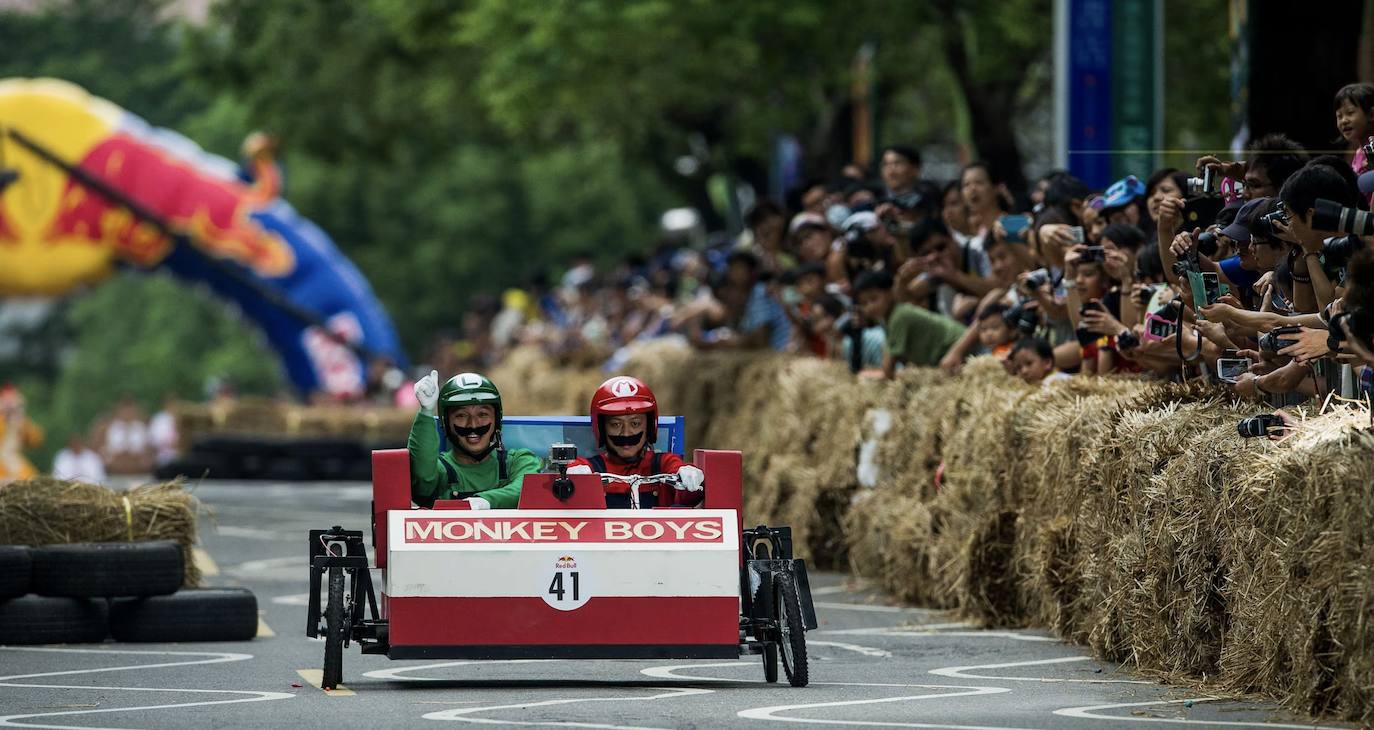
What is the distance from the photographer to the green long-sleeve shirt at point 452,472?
12.6 metres

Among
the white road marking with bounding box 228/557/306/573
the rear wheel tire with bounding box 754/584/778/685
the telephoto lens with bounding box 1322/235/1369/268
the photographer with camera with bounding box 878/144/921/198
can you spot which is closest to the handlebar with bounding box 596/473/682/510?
the rear wheel tire with bounding box 754/584/778/685

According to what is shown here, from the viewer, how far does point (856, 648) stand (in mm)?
14398

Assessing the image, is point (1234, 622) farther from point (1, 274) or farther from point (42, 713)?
point (1, 274)

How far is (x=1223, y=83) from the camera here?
34.4 meters

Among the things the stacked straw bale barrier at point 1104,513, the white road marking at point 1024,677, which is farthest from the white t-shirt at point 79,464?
the white road marking at point 1024,677

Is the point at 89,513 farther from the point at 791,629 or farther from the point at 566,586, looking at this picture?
the point at 791,629

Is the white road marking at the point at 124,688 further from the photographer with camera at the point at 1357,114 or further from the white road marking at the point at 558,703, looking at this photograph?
the photographer with camera at the point at 1357,114

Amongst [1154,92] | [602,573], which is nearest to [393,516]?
[602,573]

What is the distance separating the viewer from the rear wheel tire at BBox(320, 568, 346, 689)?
11.8 m

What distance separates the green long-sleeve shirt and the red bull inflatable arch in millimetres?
29210

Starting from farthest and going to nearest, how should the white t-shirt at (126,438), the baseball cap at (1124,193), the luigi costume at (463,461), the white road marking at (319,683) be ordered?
the white t-shirt at (126,438)
the baseball cap at (1124,193)
the luigi costume at (463,461)
the white road marking at (319,683)

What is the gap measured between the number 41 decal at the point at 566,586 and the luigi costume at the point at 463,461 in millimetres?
750

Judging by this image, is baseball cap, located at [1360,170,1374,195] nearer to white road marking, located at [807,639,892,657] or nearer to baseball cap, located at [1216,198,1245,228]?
baseball cap, located at [1216,198,1245,228]

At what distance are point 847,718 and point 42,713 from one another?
3.33 meters
